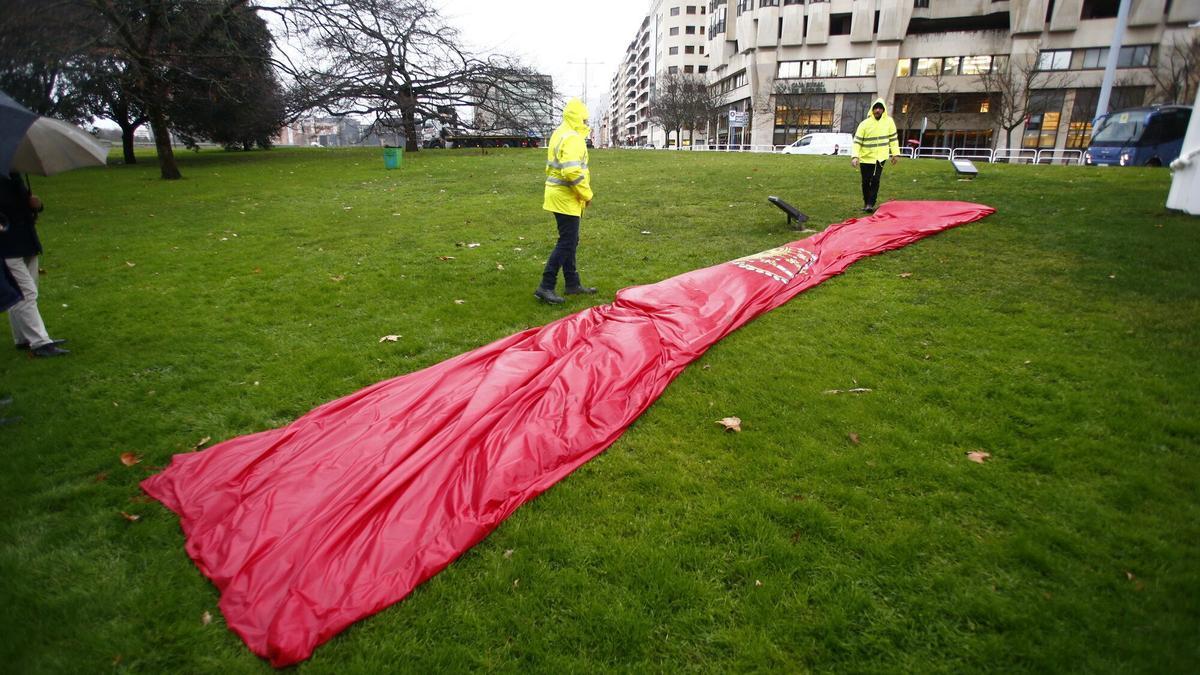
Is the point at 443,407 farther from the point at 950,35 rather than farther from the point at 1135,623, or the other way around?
the point at 950,35

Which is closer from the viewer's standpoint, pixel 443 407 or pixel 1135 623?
pixel 1135 623

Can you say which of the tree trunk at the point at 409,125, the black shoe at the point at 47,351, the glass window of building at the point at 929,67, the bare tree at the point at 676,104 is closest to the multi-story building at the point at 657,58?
the bare tree at the point at 676,104

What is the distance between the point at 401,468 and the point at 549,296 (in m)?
3.45

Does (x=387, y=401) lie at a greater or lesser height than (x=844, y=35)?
lesser

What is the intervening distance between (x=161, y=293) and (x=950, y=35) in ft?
197

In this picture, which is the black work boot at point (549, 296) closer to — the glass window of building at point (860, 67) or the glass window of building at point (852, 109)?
the glass window of building at point (852, 109)

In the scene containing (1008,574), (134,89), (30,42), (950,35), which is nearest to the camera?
(1008,574)

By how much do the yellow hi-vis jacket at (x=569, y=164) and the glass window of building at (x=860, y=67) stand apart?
54655 mm

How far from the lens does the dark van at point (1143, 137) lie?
59.2ft

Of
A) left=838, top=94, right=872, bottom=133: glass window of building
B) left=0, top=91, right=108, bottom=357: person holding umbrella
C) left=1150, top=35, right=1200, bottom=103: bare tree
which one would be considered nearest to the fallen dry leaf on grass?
left=0, top=91, right=108, bottom=357: person holding umbrella

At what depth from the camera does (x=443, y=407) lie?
378 cm

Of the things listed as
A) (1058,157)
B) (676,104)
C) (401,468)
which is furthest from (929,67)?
(401,468)

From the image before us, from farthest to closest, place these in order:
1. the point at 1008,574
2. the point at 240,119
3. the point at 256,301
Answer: the point at 240,119
the point at 256,301
the point at 1008,574

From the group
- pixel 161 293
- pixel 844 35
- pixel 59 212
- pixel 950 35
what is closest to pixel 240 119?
pixel 59 212
